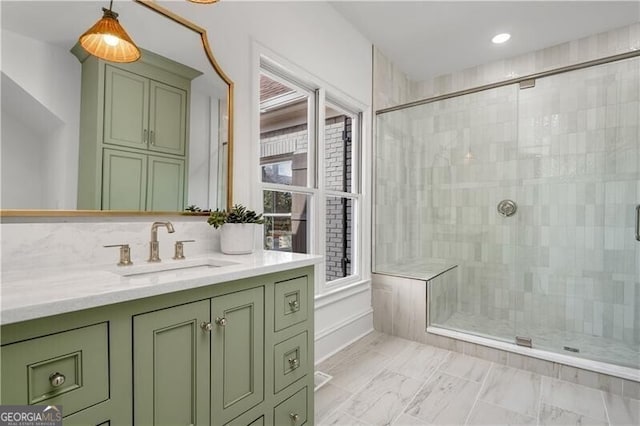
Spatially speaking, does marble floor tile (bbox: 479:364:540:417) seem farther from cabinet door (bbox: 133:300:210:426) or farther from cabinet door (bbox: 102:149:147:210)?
cabinet door (bbox: 102:149:147:210)

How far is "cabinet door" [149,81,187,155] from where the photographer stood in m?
1.41

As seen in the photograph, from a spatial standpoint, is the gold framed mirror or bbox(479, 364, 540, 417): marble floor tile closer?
the gold framed mirror

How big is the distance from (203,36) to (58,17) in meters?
0.62

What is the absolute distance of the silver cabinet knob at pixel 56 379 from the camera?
2.33 ft

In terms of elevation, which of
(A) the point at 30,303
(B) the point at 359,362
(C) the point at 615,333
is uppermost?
(A) the point at 30,303

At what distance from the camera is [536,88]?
8.34 ft

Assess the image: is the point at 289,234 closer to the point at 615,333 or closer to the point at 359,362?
the point at 359,362

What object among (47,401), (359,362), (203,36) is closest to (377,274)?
(359,362)

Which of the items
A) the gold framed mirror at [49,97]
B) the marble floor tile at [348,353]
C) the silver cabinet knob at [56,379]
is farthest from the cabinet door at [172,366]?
the marble floor tile at [348,353]

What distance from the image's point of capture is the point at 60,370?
73 cm

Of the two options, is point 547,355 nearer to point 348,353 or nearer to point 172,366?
point 348,353

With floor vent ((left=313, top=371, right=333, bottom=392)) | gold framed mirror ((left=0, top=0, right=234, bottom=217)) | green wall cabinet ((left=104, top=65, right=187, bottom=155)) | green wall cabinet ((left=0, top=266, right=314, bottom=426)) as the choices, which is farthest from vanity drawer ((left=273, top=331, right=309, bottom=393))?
green wall cabinet ((left=104, top=65, right=187, bottom=155))

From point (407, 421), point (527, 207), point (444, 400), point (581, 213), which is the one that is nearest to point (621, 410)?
point (444, 400)

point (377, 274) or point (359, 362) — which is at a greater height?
point (377, 274)
